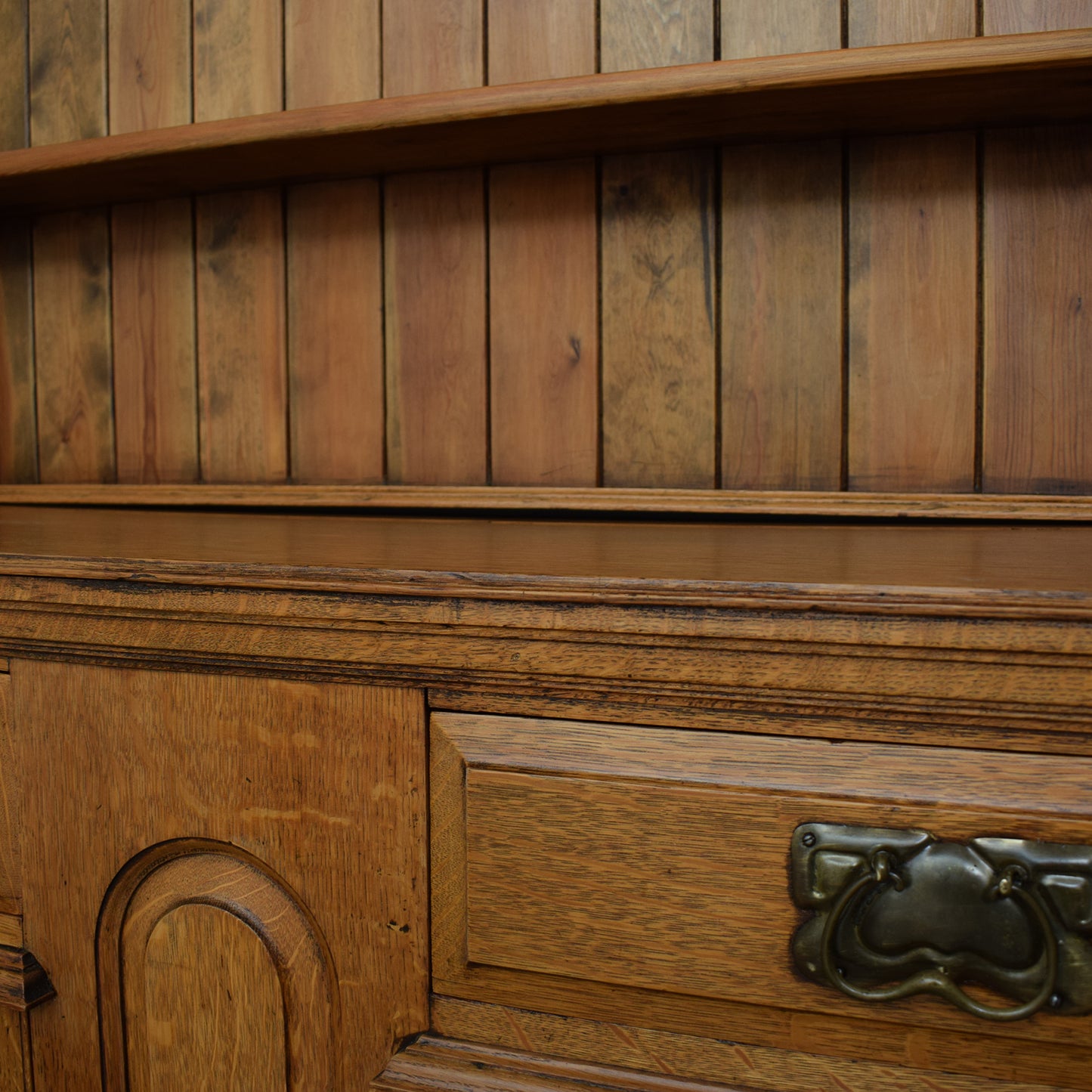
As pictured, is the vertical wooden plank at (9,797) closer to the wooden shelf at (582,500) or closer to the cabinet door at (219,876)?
the cabinet door at (219,876)

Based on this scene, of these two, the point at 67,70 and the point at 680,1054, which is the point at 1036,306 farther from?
the point at 67,70

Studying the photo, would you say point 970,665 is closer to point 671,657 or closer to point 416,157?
point 671,657

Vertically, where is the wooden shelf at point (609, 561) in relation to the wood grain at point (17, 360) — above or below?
below

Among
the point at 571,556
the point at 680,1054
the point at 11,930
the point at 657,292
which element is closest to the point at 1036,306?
the point at 657,292

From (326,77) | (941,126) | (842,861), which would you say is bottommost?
(842,861)

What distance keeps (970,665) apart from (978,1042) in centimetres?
17

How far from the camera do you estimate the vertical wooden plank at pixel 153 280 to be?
1004 mm

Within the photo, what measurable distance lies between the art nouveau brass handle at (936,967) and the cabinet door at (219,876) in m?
0.20

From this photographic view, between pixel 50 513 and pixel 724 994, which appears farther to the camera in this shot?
pixel 50 513

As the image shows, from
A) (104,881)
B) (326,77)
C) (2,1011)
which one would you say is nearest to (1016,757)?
(104,881)

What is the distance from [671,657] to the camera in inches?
15.5

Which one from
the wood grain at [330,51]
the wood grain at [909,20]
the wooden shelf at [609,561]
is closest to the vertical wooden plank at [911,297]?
the wood grain at [909,20]

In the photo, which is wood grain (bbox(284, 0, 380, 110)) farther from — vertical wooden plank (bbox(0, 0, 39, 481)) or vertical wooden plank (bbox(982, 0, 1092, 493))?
vertical wooden plank (bbox(982, 0, 1092, 493))

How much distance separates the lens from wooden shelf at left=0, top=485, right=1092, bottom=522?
77cm
